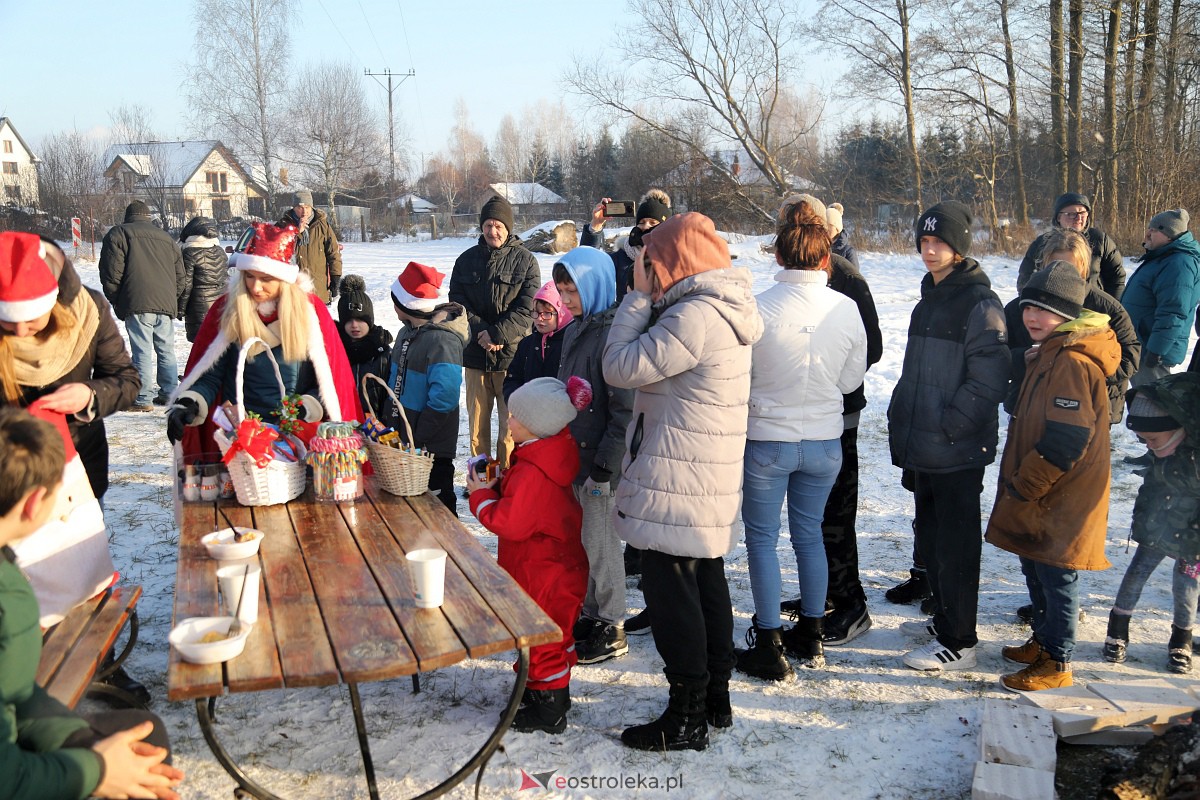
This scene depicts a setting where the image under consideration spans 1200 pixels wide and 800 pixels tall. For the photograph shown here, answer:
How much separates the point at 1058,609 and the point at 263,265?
3.50 metres

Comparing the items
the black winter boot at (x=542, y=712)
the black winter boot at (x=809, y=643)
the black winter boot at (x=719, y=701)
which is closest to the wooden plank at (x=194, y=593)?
the black winter boot at (x=542, y=712)

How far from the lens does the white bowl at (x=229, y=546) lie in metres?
2.81

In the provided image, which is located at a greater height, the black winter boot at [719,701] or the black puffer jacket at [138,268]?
the black puffer jacket at [138,268]

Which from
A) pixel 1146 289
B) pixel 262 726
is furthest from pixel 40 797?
pixel 1146 289

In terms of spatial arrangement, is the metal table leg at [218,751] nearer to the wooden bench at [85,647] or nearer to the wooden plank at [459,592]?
the wooden bench at [85,647]

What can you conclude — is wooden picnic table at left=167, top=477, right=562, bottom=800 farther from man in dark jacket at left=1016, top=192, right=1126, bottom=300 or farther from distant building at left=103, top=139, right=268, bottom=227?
distant building at left=103, top=139, right=268, bottom=227

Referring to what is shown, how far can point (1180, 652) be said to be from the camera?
3732 mm

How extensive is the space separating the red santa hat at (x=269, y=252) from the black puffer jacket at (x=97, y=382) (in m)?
0.57

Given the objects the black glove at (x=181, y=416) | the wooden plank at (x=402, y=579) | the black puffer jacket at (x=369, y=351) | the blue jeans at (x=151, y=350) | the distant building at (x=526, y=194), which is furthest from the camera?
the distant building at (x=526, y=194)

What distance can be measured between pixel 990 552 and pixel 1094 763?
220cm

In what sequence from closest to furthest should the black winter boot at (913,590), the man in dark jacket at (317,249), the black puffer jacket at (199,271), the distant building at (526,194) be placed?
1. the black winter boot at (913,590)
2. the black puffer jacket at (199,271)
3. the man in dark jacket at (317,249)
4. the distant building at (526,194)

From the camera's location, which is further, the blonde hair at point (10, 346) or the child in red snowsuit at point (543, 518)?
the child in red snowsuit at point (543, 518)

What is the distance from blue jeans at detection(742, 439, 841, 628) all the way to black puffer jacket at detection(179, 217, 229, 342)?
6464mm

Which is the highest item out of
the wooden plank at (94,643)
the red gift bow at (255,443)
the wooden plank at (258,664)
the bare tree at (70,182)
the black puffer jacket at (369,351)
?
the bare tree at (70,182)
